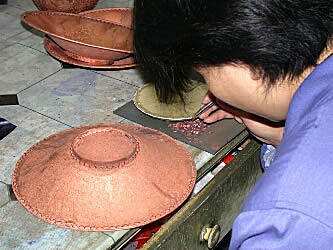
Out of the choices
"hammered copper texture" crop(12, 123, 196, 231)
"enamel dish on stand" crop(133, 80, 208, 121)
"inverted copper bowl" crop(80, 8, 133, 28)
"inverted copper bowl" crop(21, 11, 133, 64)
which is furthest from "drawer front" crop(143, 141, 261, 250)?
"inverted copper bowl" crop(80, 8, 133, 28)

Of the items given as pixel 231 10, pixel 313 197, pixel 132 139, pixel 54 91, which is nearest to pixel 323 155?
pixel 313 197

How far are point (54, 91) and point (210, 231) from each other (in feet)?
1.64

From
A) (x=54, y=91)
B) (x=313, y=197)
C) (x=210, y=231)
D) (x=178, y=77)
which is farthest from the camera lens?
(x=54, y=91)

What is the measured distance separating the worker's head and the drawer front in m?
0.29

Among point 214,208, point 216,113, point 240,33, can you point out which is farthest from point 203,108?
point 240,33

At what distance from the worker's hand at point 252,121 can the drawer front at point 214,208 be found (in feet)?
0.20

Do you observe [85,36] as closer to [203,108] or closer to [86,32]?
[86,32]

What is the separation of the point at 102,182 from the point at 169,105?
1.10ft

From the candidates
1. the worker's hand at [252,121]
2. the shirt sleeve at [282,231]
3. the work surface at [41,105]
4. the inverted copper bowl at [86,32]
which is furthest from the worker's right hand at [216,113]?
the shirt sleeve at [282,231]

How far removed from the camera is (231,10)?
2.33ft

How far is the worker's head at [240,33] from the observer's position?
71 cm

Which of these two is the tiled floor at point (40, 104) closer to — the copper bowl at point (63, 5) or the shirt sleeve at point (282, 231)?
the copper bowl at point (63, 5)

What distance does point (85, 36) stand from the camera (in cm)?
136

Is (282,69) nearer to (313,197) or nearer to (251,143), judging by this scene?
(313,197)
